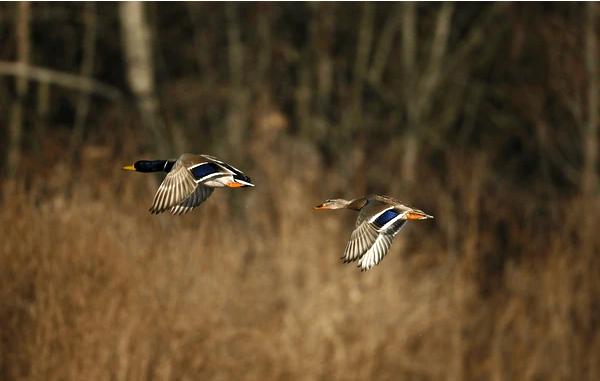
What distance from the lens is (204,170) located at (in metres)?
2.29

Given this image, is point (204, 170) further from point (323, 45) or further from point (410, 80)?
point (323, 45)

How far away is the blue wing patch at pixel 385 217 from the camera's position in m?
2.32

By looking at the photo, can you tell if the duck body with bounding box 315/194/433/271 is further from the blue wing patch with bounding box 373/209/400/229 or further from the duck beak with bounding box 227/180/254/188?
the duck beak with bounding box 227/180/254/188

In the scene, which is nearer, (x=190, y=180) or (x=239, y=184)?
(x=239, y=184)

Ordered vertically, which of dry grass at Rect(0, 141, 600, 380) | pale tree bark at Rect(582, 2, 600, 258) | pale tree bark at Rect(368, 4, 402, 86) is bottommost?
dry grass at Rect(0, 141, 600, 380)

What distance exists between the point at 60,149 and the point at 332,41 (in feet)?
19.1

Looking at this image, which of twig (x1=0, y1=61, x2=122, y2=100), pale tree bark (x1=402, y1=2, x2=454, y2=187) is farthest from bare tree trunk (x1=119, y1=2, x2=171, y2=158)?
pale tree bark (x1=402, y1=2, x2=454, y2=187)

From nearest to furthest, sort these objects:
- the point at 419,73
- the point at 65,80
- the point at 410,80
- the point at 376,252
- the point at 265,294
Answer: the point at 376,252, the point at 265,294, the point at 65,80, the point at 410,80, the point at 419,73

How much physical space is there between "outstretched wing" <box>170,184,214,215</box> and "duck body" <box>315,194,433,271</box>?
0.24m

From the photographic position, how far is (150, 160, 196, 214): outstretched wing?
7.36 feet

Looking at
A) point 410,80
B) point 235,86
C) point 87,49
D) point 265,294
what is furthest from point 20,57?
point 265,294

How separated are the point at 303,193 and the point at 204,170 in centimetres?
589

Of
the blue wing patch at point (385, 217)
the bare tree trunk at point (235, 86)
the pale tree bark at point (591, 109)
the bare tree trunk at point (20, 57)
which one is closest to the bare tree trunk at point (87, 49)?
the bare tree trunk at point (20, 57)

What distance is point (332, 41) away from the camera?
552 inches
